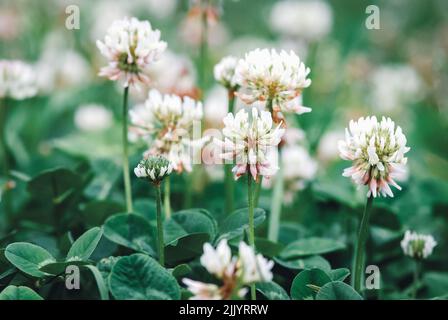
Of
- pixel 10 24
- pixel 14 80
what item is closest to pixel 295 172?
pixel 14 80

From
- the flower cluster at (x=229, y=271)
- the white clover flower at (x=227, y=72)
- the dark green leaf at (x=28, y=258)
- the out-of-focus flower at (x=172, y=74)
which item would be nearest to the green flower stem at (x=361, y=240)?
the flower cluster at (x=229, y=271)

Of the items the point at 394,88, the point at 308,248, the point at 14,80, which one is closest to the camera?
the point at 308,248

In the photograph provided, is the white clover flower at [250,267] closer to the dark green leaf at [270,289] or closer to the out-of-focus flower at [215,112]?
the dark green leaf at [270,289]

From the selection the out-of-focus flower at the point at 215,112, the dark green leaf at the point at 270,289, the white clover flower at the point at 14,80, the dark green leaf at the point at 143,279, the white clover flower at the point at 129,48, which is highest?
the white clover flower at the point at 129,48

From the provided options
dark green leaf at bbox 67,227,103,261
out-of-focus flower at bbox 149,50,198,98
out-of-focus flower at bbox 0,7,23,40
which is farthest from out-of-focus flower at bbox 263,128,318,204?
out-of-focus flower at bbox 0,7,23,40

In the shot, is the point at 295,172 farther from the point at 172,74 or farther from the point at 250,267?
the point at 250,267

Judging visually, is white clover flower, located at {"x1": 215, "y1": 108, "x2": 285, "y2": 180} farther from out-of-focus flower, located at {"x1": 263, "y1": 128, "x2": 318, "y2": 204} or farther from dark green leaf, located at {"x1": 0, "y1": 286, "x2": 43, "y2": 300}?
out-of-focus flower, located at {"x1": 263, "y1": 128, "x2": 318, "y2": 204}

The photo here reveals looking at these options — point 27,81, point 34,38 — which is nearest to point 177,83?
point 27,81
